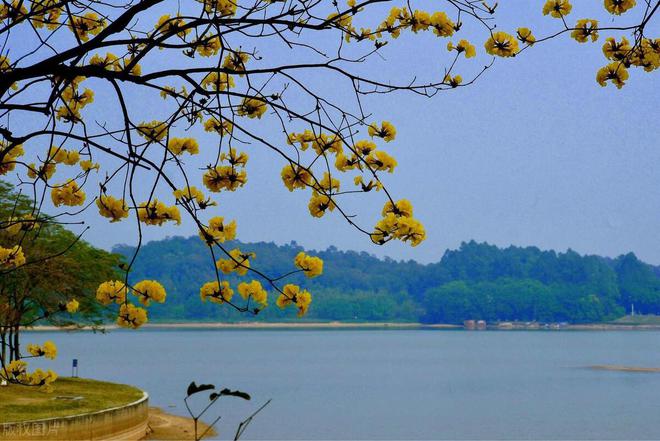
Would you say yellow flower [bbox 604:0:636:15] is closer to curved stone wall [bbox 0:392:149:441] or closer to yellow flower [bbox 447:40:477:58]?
yellow flower [bbox 447:40:477:58]

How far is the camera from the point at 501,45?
4.85 m

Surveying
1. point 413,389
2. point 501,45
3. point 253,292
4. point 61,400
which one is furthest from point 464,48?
point 413,389

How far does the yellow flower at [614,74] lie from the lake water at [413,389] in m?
30.3

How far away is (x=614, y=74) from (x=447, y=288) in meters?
154

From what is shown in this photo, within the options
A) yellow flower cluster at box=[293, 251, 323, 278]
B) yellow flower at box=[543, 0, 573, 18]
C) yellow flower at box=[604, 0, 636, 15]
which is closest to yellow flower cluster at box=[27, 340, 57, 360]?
yellow flower cluster at box=[293, 251, 323, 278]

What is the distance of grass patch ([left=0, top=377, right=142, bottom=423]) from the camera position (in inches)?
714

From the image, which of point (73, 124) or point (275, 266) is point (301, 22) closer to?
point (73, 124)

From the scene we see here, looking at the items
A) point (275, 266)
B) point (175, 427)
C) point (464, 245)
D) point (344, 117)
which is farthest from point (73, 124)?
point (464, 245)

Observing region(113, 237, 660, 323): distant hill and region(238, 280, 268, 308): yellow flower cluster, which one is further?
region(113, 237, 660, 323): distant hill

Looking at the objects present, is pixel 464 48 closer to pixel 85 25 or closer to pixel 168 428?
pixel 85 25

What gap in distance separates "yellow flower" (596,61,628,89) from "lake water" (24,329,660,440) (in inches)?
1192

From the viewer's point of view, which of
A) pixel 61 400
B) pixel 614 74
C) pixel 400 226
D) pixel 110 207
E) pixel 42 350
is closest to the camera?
pixel 400 226

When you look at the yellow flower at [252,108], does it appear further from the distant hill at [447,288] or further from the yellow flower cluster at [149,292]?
the distant hill at [447,288]

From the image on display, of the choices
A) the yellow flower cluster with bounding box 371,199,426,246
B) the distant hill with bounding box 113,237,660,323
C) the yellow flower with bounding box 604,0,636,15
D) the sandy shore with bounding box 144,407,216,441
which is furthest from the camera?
the distant hill with bounding box 113,237,660,323
